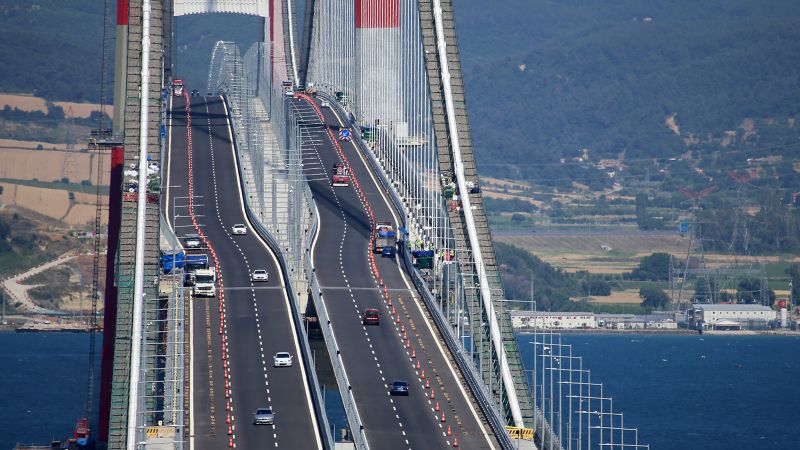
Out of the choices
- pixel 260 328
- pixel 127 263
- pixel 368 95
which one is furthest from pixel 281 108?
pixel 127 263

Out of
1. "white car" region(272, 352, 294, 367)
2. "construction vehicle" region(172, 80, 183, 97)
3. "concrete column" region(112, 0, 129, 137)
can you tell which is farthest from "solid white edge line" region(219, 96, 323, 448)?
"construction vehicle" region(172, 80, 183, 97)

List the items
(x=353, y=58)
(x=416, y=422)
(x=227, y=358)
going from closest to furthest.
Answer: (x=416, y=422), (x=227, y=358), (x=353, y=58)

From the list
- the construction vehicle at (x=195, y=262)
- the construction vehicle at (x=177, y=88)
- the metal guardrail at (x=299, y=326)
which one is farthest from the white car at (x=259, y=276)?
the construction vehicle at (x=177, y=88)

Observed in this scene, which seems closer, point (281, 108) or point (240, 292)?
point (240, 292)

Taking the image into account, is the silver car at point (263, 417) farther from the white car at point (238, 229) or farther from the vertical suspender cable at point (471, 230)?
the white car at point (238, 229)

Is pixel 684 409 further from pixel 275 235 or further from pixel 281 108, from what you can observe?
pixel 275 235

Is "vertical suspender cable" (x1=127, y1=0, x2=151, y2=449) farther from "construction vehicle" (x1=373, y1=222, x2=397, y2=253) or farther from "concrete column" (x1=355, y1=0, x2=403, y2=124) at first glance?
"concrete column" (x1=355, y1=0, x2=403, y2=124)

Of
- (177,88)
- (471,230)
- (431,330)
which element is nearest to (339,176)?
(431,330)
